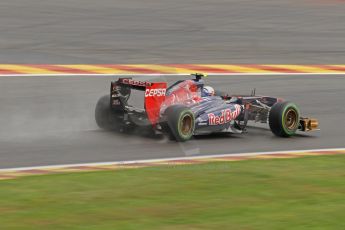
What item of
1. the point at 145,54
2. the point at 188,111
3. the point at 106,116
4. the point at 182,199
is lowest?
the point at 182,199

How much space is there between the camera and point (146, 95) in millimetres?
12680

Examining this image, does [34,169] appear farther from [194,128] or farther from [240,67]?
[240,67]

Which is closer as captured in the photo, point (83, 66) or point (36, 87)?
point (36, 87)

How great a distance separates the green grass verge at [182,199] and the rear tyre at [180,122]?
1618 millimetres

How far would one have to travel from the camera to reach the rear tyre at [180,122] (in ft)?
40.9

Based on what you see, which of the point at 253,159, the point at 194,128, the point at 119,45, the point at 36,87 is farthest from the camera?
the point at 119,45

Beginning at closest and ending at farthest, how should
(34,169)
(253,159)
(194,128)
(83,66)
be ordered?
(34,169)
(253,159)
(194,128)
(83,66)

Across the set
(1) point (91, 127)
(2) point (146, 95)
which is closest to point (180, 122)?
(2) point (146, 95)

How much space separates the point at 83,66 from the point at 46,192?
9668 millimetres

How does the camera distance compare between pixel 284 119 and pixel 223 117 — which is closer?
pixel 223 117

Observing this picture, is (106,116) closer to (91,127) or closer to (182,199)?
(91,127)

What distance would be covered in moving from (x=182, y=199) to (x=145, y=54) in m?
11.6

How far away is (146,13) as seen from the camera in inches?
993

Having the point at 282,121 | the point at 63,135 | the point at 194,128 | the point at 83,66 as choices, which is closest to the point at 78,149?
the point at 63,135
